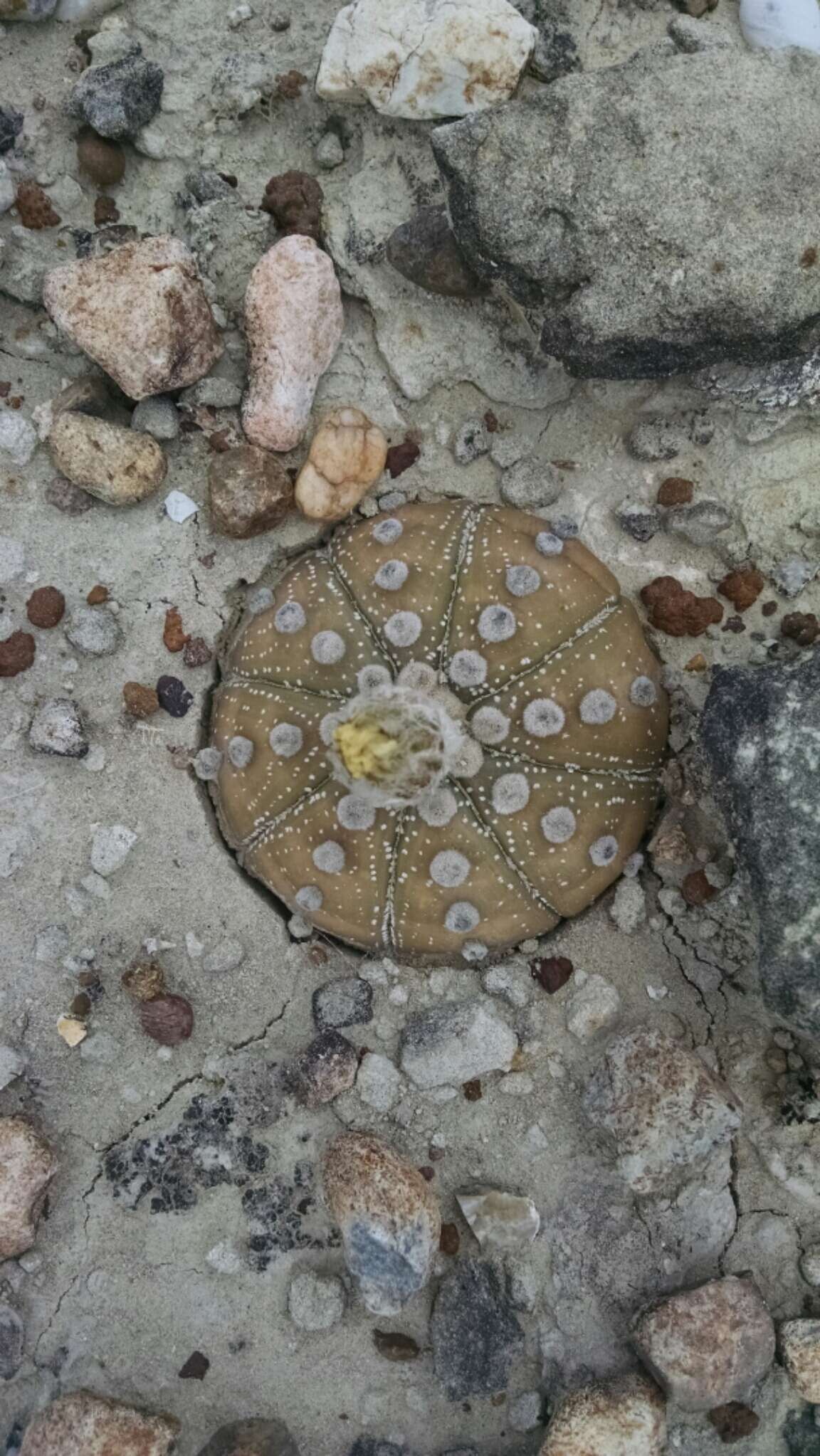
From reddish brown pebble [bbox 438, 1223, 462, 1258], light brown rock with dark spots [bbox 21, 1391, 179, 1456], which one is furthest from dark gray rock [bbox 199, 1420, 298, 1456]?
reddish brown pebble [bbox 438, 1223, 462, 1258]

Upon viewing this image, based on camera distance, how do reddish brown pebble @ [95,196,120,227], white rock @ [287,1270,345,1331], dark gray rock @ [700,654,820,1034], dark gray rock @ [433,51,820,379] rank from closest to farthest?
dark gray rock @ [700,654,820,1034] < dark gray rock @ [433,51,820,379] < white rock @ [287,1270,345,1331] < reddish brown pebble @ [95,196,120,227]

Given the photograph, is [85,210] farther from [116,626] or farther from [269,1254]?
[269,1254]

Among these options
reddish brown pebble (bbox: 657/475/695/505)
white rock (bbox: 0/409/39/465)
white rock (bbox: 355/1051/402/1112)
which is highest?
reddish brown pebble (bbox: 657/475/695/505)

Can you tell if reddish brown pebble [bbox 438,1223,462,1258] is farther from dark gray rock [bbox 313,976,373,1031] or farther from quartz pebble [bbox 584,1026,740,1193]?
dark gray rock [bbox 313,976,373,1031]

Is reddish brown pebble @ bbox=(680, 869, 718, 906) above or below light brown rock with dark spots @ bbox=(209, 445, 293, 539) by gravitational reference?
below

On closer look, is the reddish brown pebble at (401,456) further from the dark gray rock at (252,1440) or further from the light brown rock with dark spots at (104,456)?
the dark gray rock at (252,1440)

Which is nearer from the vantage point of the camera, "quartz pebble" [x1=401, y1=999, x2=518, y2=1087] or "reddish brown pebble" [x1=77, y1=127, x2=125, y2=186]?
"quartz pebble" [x1=401, y1=999, x2=518, y2=1087]

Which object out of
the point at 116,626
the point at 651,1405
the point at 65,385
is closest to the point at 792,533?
the point at 116,626
